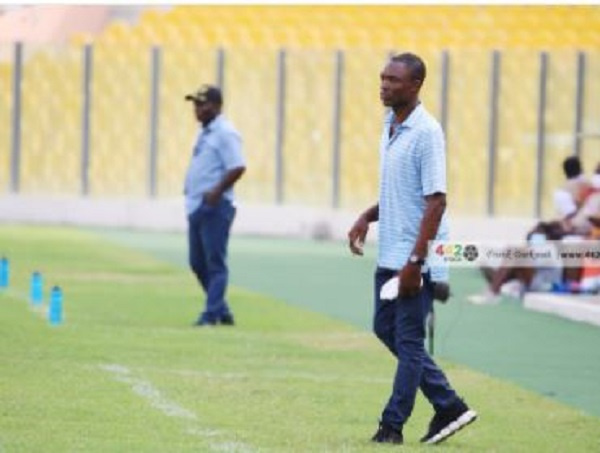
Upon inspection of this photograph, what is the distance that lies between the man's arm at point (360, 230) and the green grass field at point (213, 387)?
0.96m

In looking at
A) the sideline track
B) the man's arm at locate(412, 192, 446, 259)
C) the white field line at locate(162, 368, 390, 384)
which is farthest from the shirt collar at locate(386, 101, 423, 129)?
the white field line at locate(162, 368, 390, 384)

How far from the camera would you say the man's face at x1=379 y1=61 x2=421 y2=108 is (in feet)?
37.8

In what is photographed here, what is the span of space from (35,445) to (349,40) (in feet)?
98.6

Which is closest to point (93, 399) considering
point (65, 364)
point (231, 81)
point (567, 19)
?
point (65, 364)

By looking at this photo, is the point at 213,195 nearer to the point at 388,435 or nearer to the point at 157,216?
the point at 388,435

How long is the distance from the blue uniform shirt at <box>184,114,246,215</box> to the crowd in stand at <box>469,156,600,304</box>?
4.54 meters

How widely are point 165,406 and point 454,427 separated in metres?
1.99

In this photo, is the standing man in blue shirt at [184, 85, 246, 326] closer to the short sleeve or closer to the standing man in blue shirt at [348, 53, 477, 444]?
the standing man in blue shirt at [348, 53, 477, 444]

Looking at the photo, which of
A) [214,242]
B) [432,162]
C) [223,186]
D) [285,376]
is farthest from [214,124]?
[432,162]

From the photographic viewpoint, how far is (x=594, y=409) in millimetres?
13797

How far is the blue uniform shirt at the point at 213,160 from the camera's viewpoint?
18766mm

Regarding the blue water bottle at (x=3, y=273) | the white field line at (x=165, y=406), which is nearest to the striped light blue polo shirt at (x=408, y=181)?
the white field line at (x=165, y=406)

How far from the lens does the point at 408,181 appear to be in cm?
1152

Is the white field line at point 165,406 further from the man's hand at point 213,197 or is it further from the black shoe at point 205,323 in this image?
the black shoe at point 205,323
